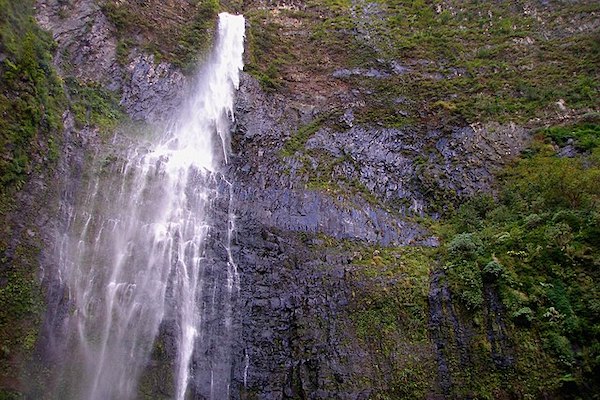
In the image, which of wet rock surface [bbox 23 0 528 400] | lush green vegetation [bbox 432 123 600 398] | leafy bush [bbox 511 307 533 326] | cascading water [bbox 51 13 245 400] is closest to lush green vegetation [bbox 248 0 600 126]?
wet rock surface [bbox 23 0 528 400]

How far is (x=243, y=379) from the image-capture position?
445 inches

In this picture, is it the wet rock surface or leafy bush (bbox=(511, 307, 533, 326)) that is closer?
leafy bush (bbox=(511, 307, 533, 326))

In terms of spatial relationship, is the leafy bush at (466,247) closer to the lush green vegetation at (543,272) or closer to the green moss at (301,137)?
the lush green vegetation at (543,272)

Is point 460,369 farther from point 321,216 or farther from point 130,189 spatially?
point 130,189

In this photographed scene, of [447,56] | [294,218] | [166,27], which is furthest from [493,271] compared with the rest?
[166,27]

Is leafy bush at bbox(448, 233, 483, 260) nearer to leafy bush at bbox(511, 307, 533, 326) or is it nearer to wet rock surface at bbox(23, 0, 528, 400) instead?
wet rock surface at bbox(23, 0, 528, 400)

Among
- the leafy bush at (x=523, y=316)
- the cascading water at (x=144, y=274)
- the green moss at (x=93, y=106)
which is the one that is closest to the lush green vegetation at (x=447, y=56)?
the green moss at (x=93, y=106)

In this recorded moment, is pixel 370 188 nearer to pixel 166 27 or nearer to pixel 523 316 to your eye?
pixel 523 316

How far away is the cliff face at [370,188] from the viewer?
1073 centimetres

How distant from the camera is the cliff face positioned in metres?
10.7

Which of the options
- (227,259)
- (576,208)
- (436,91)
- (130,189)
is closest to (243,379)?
(227,259)

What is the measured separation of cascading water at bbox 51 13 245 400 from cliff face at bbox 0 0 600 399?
1.09 feet

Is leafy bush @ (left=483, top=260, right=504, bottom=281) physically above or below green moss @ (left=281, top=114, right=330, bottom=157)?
below

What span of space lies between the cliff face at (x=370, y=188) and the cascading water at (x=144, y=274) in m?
0.33
